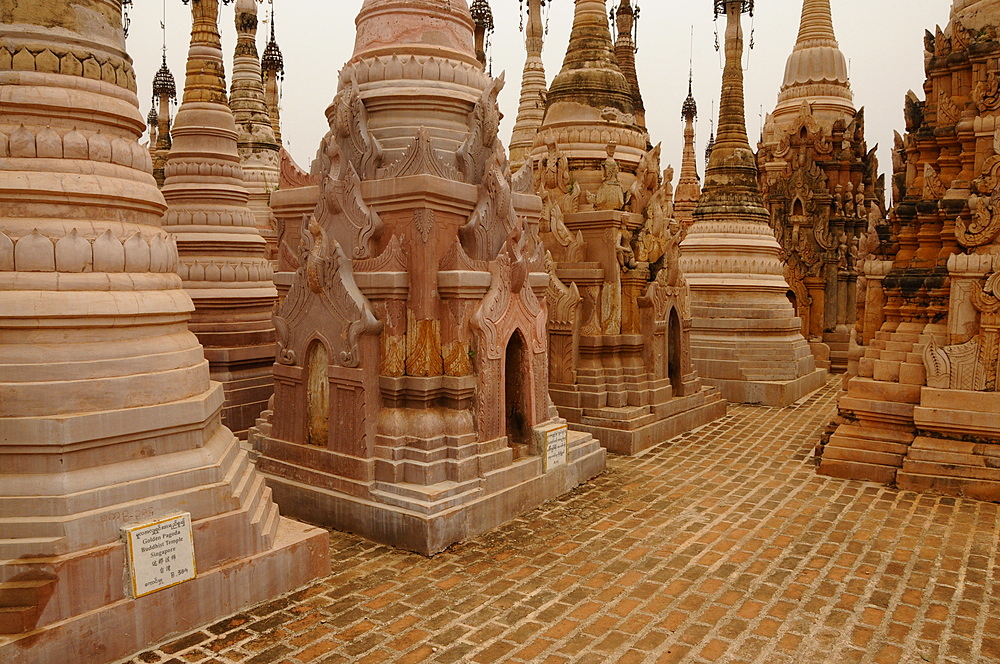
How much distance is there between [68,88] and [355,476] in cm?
385

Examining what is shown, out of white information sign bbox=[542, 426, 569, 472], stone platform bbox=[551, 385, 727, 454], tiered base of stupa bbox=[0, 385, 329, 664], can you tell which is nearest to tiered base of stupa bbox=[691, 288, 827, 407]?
stone platform bbox=[551, 385, 727, 454]

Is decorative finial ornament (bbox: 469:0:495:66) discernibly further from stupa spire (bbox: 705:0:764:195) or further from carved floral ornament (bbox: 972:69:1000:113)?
carved floral ornament (bbox: 972:69:1000:113)

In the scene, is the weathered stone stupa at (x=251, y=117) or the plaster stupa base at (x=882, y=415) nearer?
the plaster stupa base at (x=882, y=415)

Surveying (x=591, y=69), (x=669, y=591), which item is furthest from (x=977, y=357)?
(x=591, y=69)

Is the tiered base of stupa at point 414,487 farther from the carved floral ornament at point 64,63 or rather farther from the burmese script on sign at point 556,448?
the carved floral ornament at point 64,63

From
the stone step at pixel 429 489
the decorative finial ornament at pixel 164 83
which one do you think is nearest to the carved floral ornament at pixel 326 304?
the stone step at pixel 429 489

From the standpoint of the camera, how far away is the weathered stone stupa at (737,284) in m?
14.5

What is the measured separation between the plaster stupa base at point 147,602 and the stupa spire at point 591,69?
9.02 m

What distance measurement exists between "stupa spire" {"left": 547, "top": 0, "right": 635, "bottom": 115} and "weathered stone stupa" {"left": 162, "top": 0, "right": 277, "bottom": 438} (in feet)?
17.9

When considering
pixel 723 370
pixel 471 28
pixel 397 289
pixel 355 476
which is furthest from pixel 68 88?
pixel 723 370

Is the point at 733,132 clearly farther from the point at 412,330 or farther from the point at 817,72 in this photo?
the point at 412,330

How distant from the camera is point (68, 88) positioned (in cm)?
502

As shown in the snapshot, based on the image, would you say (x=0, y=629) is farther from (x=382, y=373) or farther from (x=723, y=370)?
(x=723, y=370)

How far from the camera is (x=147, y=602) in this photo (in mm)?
4660
